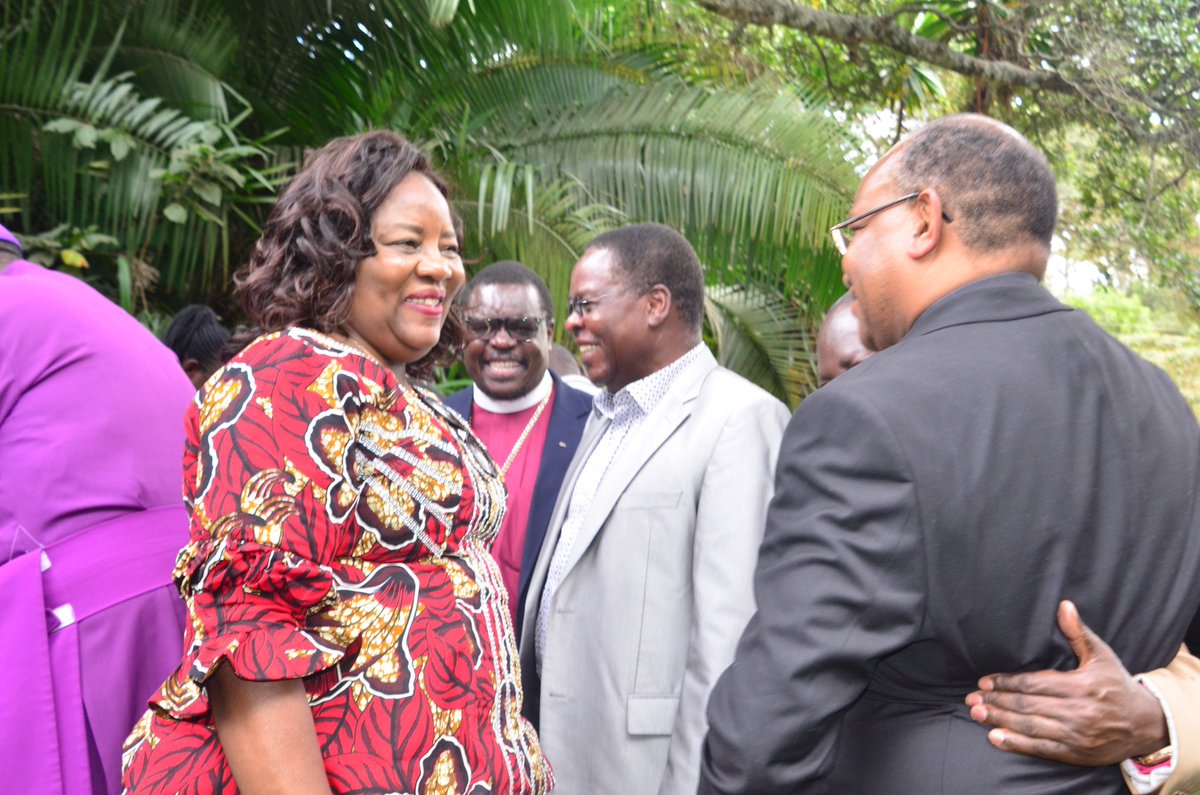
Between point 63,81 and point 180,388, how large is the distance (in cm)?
384

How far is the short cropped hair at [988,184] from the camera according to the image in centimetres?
192

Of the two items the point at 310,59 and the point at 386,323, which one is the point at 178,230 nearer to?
the point at 310,59

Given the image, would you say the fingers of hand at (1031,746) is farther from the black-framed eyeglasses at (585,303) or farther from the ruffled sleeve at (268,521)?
the black-framed eyeglasses at (585,303)

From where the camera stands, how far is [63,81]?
5.77 metres

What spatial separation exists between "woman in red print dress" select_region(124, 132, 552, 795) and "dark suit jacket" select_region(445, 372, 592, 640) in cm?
157

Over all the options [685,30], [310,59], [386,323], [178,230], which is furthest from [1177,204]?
[386,323]

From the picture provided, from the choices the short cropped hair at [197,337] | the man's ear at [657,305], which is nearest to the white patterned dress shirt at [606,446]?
the man's ear at [657,305]

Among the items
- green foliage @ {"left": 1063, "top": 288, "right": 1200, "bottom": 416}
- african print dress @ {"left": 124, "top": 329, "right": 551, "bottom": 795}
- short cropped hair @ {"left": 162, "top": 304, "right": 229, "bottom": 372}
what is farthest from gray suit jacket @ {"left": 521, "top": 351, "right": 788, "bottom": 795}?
green foliage @ {"left": 1063, "top": 288, "right": 1200, "bottom": 416}

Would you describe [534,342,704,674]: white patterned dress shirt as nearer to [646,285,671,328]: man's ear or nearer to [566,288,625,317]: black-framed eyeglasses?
[646,285,671,328]: man's ear

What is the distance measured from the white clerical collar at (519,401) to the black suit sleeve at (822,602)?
2899 mm

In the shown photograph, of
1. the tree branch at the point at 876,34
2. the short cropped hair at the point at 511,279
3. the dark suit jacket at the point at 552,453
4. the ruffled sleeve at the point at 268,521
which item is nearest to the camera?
the ruffled sleeve at the point at 268,521

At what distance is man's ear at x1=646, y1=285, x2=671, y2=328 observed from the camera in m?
3.49

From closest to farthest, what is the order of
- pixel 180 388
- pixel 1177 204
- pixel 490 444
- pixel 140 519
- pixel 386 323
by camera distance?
pixel 386 323 < pixel 140 519 < pixel 180 388 < pixel 490 444 < pixel 1177 204

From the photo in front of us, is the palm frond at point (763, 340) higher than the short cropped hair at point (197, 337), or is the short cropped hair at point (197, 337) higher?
the short cropped hair at point (197, 337)
